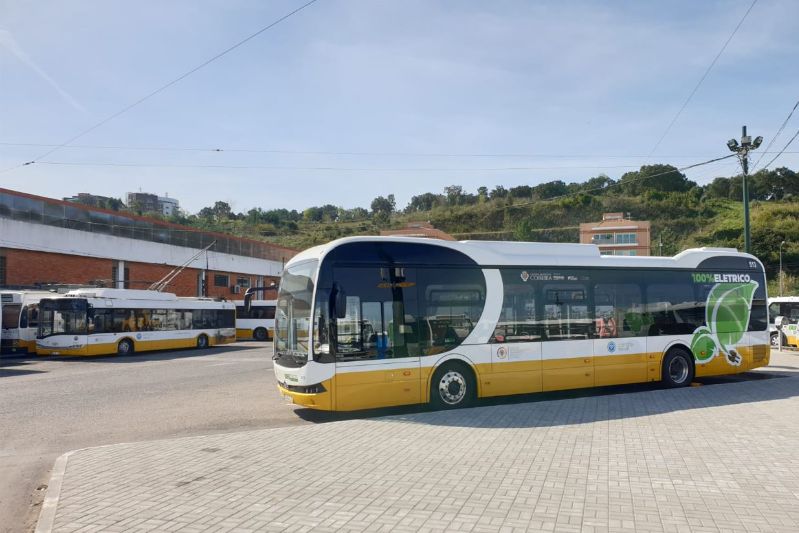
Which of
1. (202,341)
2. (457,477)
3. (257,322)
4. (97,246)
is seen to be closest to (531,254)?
(457,477)

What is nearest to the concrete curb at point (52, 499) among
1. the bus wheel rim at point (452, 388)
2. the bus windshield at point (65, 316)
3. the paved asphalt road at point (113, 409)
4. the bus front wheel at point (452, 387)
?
the paved asphalt road at point (113, 409)

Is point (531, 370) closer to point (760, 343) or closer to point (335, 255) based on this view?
point (335, 255)

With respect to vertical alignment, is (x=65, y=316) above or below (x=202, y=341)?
above

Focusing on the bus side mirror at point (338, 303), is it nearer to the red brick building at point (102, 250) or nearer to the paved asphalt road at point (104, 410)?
the paved asphalt road at point (104, 410)

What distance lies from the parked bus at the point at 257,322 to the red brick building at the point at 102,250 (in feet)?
17.1

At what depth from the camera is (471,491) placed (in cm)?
611

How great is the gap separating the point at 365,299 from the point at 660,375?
7.44 m

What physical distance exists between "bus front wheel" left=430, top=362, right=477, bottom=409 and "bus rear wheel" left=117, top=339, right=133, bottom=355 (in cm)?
2019

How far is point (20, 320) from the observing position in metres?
28.0

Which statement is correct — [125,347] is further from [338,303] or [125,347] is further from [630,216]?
[630,216]

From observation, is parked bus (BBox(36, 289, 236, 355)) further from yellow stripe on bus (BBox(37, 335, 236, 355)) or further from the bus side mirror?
the bus side mirror

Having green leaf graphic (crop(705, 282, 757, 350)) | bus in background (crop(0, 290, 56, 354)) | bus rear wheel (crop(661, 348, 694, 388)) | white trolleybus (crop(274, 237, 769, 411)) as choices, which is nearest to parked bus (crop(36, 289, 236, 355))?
bus in background (crop(0, 290, 56, 354))

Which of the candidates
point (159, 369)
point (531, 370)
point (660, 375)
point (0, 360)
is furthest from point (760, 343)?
point (0, 360)

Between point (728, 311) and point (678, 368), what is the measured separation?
7.13 ft
